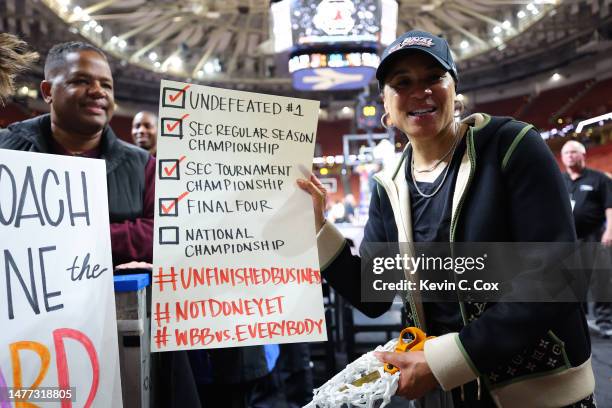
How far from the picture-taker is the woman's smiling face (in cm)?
101

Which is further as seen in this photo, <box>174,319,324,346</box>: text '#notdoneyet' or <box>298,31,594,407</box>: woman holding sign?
<box>174,319,324,346</box>: text '#notdoneyet'

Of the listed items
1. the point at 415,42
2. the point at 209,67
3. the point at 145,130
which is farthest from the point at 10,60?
the point at 209,67

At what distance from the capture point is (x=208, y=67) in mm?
13320

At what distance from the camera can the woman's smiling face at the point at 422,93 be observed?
1010mm

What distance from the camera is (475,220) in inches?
37.3

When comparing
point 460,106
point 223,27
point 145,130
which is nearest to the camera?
point 460,106

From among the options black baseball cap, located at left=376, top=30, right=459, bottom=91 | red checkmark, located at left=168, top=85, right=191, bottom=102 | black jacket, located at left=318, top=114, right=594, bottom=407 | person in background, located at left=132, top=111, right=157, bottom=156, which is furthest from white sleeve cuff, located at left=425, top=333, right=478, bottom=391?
person in background, located at left=132, top=111, right=157, bottom=156

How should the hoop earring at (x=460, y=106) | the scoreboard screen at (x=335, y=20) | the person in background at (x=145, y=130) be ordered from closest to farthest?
the hoop earring at (x=460, y=106) < the person in background at (x=145, y=130) < the scoreboard screen at (x=335, y=20)

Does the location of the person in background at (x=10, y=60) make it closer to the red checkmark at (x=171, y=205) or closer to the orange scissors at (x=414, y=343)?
the red checkmark at (x=171, y=205)

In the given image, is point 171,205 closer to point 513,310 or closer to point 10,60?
point 10,60

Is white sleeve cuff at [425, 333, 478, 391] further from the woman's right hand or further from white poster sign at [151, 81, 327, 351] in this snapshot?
the woman's right hand

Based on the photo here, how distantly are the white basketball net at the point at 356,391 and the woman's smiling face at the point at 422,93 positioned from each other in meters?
0.56

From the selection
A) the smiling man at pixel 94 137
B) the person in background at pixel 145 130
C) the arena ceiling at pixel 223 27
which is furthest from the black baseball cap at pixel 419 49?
the arena ceiling at pixel 223 27

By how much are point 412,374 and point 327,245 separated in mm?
405
